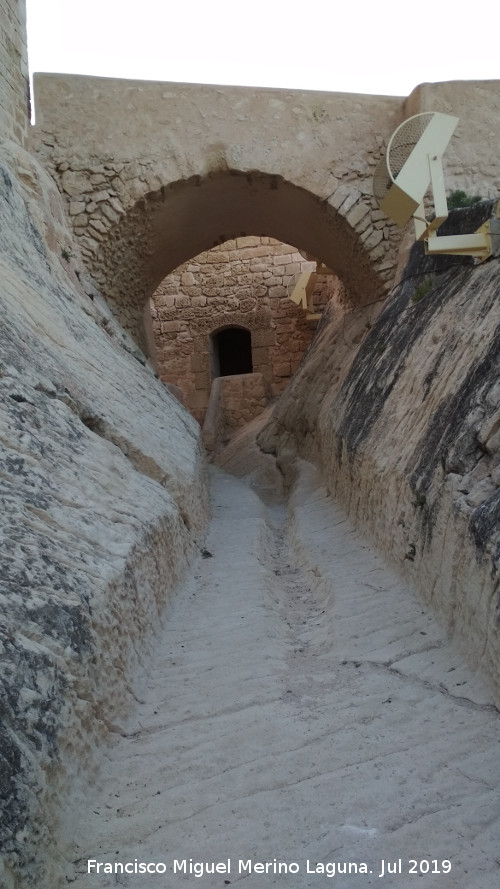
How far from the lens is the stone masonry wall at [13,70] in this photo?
5488 mm

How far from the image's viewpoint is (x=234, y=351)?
16.2 m

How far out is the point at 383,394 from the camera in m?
5.31

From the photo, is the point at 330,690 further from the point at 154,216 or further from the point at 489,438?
the point at 154,216

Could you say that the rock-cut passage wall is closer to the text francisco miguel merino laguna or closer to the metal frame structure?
the metal frame structure

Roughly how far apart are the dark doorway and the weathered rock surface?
10.1 metres

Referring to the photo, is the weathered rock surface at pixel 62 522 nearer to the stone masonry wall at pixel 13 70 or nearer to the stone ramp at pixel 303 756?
the stone ramp at pixel 303 756

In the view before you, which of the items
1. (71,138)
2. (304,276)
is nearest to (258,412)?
(304,276)

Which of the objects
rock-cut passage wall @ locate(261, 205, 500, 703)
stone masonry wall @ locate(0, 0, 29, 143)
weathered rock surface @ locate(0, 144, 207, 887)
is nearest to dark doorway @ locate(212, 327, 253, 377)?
rock-cut passage wall @ locate(261, 205, 500, 703)

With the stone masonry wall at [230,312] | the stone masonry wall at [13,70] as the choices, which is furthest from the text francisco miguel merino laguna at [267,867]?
the stone masonry wall at [230,312]

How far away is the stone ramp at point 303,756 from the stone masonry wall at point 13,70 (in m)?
4.17

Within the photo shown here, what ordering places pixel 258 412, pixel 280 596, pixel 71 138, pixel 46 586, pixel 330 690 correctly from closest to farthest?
pixel 46 586, pixel 330 690, pixel 280 596, pixel 71 138, pixel 258 412

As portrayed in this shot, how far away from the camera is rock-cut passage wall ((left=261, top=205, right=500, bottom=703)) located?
2.90 m

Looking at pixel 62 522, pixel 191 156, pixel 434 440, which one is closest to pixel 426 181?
pixel 434 440

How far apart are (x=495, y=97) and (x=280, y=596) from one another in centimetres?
570
